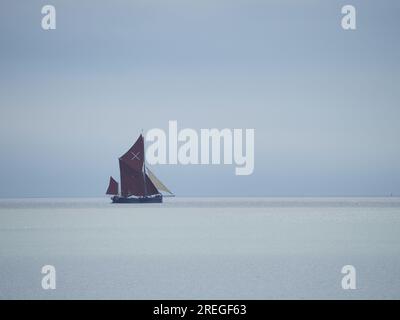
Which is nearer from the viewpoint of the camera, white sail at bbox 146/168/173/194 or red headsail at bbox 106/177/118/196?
white sail at bbox 146/168/173/194

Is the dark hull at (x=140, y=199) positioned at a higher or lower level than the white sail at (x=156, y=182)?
lower

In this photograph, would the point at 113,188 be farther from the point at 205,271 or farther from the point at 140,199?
the point at 205,271

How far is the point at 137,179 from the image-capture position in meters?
61.7

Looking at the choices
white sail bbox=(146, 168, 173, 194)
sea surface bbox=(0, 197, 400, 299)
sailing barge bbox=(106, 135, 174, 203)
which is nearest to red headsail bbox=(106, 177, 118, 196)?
sailing barge bbox=(106, 135, 174, 203)

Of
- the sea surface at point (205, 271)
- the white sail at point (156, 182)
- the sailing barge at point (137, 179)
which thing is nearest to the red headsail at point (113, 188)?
the sailing barge at point (137, 179)

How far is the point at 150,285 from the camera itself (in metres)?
13.5

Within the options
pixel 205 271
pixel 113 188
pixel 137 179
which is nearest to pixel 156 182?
pixel 137 179

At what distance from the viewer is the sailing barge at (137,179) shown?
59.7 metres

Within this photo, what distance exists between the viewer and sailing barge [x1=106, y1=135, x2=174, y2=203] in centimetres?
5966

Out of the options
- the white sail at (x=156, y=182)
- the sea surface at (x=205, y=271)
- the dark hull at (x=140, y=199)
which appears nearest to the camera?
the sea surface at (x=205, y=271)

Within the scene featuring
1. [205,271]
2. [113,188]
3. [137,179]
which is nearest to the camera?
[205,271]

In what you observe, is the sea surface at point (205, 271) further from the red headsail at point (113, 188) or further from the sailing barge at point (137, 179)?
the red headsail at point (113, 188)

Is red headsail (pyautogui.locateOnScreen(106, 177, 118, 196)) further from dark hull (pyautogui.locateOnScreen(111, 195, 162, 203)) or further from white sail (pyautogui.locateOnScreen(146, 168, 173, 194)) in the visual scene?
white sail (pyautogui.locateOnScreen(146, 168, 173, 194))
